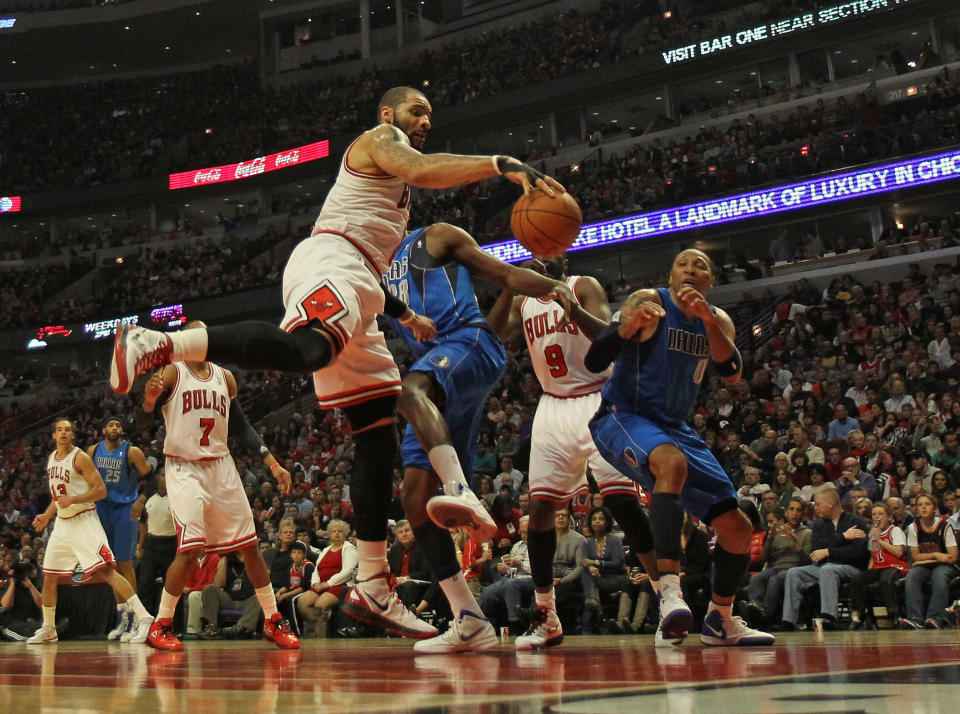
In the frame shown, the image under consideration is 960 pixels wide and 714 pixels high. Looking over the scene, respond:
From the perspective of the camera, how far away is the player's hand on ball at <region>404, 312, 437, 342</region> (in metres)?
4.86

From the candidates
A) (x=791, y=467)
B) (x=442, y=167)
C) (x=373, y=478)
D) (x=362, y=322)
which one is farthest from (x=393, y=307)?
(x=791, y=467)

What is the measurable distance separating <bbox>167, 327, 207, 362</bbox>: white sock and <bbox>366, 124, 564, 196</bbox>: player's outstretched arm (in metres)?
0.96

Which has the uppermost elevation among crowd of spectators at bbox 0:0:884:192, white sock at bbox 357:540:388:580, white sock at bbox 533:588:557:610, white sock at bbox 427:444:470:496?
crowd of spectators at bbox 0:0:884:192

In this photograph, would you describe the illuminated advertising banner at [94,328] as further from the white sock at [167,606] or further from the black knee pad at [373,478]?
the black knee pad at [373,478]

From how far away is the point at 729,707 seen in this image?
6.53 ft

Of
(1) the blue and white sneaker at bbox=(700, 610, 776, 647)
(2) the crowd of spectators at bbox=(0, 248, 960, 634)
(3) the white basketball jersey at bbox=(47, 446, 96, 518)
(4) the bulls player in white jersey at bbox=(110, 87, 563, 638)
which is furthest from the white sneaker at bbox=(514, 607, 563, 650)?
(3) the white basketball jersey at bbox=(47, 446, 96, 518)

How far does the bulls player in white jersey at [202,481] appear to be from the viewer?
6566mm

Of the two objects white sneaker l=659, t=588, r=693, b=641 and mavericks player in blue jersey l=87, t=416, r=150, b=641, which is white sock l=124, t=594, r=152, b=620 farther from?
white sneaker l=659, t=588, r=693, b=641

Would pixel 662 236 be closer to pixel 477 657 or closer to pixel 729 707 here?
pixel 477 657

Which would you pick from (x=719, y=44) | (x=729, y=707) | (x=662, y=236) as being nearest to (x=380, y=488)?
(x=729, y=707)

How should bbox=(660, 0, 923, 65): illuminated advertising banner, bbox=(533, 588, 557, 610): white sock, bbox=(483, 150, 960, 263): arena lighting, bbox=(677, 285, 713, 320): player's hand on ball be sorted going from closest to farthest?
bbox=(677, 285, 713, 320): player's hand on ball → bbox=(533, 588, 557, 610): white sock → bbox=(483, 150, 960, 263): arena lighting → bbox=(660, 0, 923, 65): illuminated advertising banner

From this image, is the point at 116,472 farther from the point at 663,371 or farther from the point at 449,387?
the point at 663,371

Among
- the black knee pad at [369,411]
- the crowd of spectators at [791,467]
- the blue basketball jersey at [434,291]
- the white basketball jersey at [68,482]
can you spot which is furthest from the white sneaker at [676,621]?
the white basketball jersey at [68,482]

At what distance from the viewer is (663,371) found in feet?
15.6
